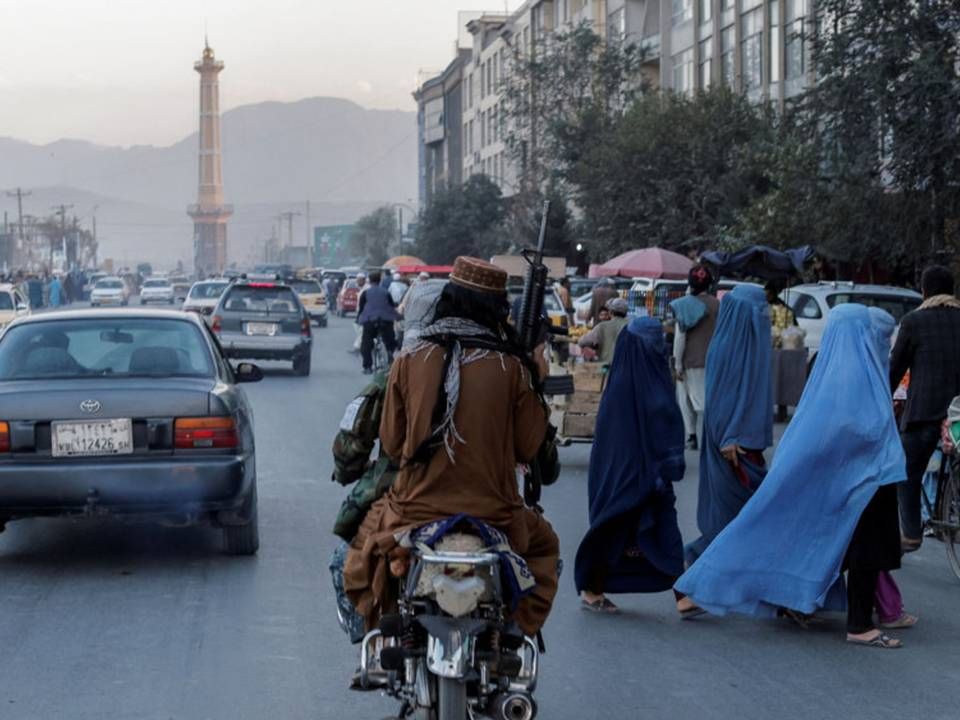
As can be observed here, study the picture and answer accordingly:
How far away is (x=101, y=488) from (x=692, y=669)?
11.3 ft

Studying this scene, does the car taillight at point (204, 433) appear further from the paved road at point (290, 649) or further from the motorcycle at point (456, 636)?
the motorcycle at point (456, 636)

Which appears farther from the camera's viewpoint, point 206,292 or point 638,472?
point 206,292

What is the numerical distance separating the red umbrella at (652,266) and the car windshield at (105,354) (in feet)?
66.1

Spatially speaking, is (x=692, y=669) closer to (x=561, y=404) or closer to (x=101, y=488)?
(x=101, y=488)

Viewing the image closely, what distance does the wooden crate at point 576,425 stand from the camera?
15156 mm

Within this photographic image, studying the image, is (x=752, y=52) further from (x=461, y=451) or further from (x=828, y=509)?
(x=461, y=451)

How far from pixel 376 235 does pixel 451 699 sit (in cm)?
14428

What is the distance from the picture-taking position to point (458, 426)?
510cm

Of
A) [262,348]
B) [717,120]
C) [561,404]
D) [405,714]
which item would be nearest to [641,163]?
[717,120]

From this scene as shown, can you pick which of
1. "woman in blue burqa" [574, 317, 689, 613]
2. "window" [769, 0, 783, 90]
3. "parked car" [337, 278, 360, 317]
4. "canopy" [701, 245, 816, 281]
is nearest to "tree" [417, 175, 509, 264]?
"parked car" [337, 278, 360, 317]

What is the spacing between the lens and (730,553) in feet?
26.1

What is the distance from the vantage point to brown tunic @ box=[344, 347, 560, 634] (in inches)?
201

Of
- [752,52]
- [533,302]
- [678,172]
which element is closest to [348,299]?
[752,52]

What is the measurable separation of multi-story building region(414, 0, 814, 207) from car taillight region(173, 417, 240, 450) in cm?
1870
